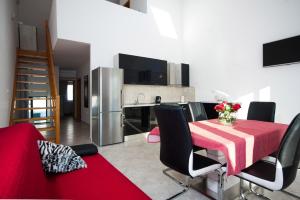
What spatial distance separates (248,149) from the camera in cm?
156

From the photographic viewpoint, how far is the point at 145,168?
2.65 metres

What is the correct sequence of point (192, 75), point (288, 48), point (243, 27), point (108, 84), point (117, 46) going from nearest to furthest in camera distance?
1. point (288, 48)
2. point (108, 84)
3. point (243, 27)
4. point (117, 46)
5. point (192, 75)

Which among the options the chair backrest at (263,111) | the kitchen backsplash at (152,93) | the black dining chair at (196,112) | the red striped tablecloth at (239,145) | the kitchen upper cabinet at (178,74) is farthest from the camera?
the kitchen upper cabinet at (178,74)

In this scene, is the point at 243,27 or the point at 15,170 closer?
the point at 15,170

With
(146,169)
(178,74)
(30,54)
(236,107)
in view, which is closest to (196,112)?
(236,107)

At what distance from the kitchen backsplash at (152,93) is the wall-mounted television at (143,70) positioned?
24cm

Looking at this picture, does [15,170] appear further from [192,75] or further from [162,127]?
[192,75]

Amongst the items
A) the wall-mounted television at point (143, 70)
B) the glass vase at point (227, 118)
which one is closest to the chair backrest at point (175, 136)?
the glass vase at point (227, 118)

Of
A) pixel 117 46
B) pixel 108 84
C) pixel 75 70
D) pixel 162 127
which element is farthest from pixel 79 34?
pixel 75 70

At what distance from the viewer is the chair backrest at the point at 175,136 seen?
154 centimetres

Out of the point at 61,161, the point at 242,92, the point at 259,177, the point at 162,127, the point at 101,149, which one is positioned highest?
the point at 242,92

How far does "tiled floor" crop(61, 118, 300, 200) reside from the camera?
1.96m

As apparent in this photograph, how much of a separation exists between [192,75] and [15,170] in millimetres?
5628

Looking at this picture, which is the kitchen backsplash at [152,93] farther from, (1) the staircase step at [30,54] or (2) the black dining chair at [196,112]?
(1) the staircase step at [30,54]
